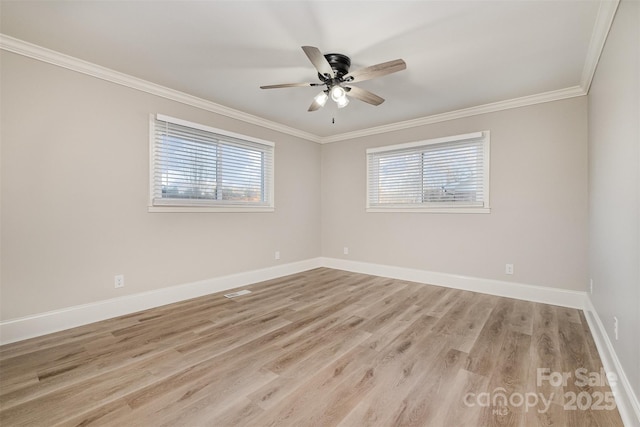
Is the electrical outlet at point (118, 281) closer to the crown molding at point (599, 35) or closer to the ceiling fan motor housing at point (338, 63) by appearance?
the ceiling fan motor housing at point (338, 63)

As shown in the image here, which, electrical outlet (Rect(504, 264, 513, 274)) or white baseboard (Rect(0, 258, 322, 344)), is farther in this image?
electrical outlet (Rect(504, 264, 513, 274))

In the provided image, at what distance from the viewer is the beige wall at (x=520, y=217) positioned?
10.3 feet

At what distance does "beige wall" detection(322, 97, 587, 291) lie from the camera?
3.13m

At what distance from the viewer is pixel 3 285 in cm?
227

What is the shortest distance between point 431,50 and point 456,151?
1.90 m

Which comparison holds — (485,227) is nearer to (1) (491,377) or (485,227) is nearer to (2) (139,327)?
(1) (491,377)

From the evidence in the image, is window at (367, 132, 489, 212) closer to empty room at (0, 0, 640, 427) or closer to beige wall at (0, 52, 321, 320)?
empty room at (0, 0, 640, 427)

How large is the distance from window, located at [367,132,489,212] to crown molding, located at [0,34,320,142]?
2091 millimetres

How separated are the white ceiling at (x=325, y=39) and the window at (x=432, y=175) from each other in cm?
80

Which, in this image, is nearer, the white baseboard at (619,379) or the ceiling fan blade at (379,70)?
the white baseboard at (619,379)

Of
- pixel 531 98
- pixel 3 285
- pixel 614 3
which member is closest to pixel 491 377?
pixel 614 3

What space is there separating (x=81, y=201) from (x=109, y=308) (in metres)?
1.11

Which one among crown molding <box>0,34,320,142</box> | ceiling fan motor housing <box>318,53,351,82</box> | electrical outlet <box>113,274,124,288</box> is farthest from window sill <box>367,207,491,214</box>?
electrical outlet <box>113,274,124,288</box>

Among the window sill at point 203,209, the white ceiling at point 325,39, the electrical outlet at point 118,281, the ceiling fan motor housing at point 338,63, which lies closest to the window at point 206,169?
the window sill at point 203,209
